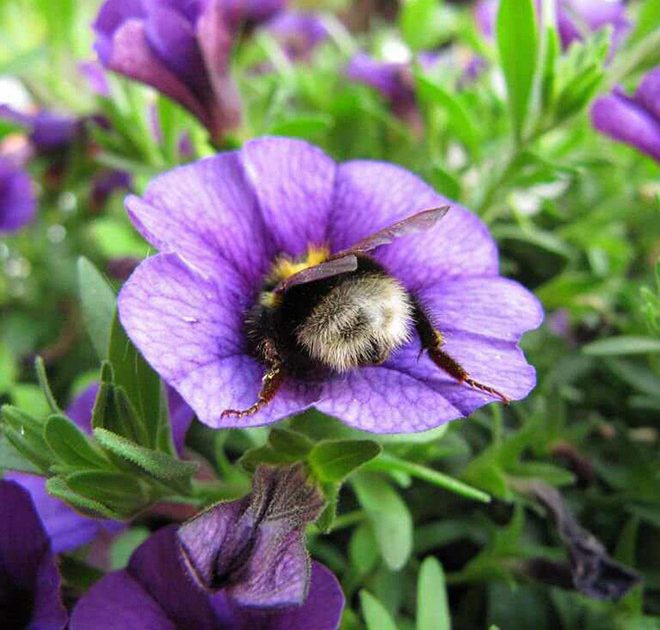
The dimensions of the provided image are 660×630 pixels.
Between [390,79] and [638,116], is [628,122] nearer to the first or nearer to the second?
[638,116]

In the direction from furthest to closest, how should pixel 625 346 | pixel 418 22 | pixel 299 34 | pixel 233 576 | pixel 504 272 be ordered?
pixel 299 34 → pixel 418 22 → pixel 504 272 → pixel 625 346 → pixel 233 576

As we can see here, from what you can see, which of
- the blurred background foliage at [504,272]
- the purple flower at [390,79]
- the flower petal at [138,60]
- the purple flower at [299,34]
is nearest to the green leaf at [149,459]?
the blurred background foliage at [504,272]

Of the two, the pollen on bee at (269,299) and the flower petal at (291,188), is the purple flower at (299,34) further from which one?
the pollen on bee at (269,299)

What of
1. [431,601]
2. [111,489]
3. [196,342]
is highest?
[196,342]

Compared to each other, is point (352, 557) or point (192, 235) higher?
Answer: point (192, 235)

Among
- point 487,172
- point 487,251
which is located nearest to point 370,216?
point 487,251

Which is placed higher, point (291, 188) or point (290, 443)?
point (291, 188)

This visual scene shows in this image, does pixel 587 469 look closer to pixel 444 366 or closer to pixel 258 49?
pixel 444 366

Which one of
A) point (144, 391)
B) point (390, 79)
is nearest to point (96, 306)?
point (144, 391)
